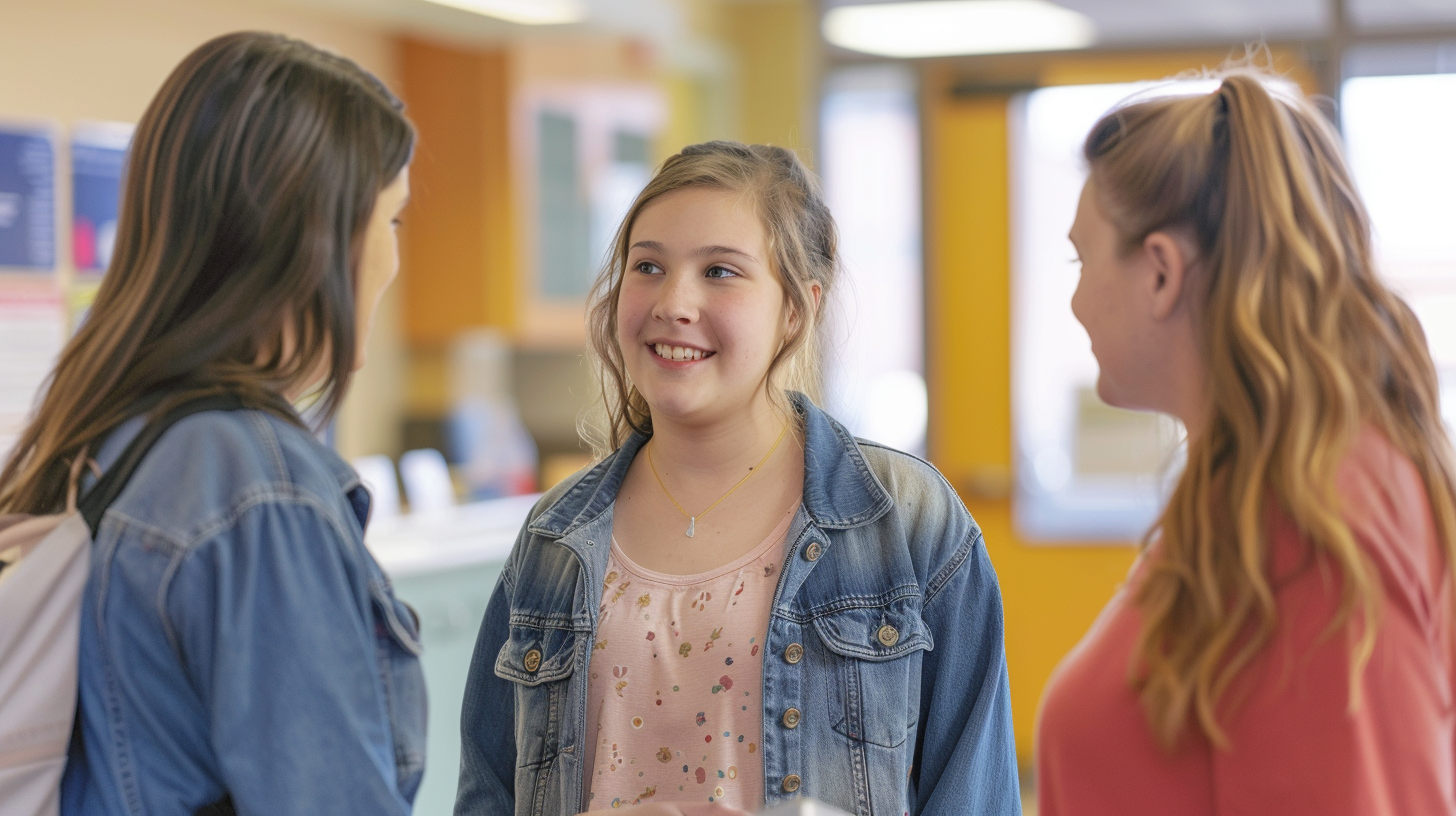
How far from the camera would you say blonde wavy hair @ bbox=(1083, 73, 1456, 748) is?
0.98 m

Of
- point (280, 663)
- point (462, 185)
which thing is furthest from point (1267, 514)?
point (462, 185)

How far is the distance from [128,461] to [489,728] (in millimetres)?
652

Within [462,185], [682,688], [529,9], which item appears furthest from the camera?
[462,185]

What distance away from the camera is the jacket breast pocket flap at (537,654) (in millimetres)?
1452

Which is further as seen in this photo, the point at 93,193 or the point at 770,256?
the point at 93,193

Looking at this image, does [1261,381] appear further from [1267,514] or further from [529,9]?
[529,9]

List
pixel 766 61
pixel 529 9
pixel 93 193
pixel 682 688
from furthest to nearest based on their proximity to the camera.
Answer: pixel 766 61
pixel 529 9
pixel 93 193
pixel 682 688

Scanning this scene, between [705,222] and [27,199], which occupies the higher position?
[27,199]

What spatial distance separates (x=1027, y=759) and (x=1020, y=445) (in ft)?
3.60

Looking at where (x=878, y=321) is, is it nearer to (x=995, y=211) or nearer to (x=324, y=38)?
(x=995, y=211)

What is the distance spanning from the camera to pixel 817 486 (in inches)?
58.8

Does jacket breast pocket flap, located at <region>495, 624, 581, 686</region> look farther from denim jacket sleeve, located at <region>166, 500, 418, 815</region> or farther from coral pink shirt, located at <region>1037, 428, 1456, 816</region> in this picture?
coral pink shirt, located at <region>1037, 428, 1456, 816</region>

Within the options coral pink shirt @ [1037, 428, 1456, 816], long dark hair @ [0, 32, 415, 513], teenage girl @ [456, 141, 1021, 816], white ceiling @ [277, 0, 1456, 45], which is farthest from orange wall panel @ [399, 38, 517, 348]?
coral pink shirt @ [1037, 428, 1456, 816]

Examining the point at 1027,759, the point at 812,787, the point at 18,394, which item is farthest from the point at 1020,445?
the point at 812,787
